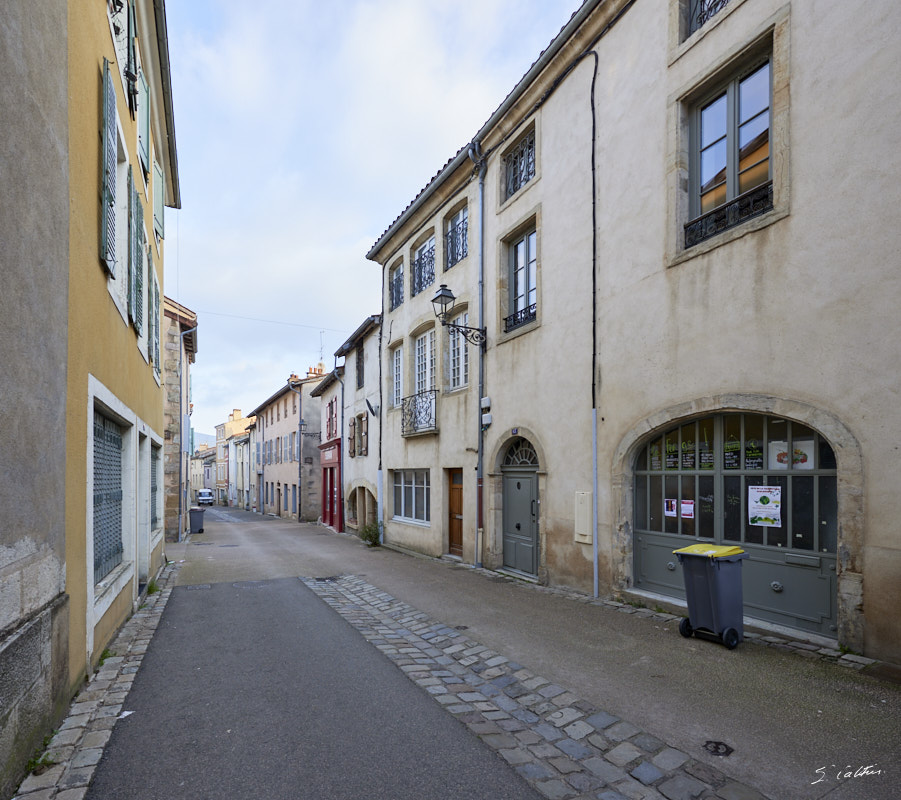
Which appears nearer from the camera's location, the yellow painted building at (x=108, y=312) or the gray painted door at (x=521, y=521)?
the yellow painted building at (x=108, y=312)

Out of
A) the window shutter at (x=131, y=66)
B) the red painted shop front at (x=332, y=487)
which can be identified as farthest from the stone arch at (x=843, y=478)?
the red painted shop front at (x=332, y=487)

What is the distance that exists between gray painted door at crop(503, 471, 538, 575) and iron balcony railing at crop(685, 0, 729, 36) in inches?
269

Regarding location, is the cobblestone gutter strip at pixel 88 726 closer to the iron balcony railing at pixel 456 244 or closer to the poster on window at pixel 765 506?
the poster on window at pixel 765 506

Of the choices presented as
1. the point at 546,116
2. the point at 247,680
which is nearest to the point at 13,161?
the point at 247,680

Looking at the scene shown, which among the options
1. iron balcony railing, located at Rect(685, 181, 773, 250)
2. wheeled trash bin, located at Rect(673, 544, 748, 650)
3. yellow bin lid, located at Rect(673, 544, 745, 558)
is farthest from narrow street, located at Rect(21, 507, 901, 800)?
iron balcony railing, located at Rect(685, 181, 773, 250)

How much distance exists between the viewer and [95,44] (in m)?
5.41

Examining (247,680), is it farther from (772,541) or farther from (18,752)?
(772,541)

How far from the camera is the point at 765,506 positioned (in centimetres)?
643

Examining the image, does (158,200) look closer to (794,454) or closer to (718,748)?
(794,454)

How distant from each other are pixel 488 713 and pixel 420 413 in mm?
10446

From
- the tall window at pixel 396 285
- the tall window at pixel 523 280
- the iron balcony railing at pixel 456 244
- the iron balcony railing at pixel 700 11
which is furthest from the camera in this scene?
the tall window at pixel 396 285

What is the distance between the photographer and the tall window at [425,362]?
1470 cm

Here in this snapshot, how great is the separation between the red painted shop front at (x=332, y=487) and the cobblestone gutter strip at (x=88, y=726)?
16.9 meters

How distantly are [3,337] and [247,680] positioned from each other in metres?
3.49
